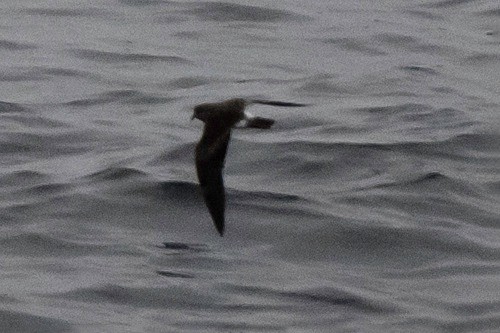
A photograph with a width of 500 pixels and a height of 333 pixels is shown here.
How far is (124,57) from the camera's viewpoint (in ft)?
57.3

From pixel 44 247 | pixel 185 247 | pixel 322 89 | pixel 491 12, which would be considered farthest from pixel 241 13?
pixel 44 247

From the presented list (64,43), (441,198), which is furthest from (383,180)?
(64,43)

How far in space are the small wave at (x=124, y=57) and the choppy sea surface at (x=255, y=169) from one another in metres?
0.04

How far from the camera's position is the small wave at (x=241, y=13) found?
19484mm

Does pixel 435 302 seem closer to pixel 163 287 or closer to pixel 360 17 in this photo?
pixel 163 287

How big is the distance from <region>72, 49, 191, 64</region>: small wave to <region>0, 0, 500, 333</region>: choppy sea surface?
4 cm

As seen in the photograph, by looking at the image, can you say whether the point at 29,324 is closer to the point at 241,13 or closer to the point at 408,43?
the point at 408,43

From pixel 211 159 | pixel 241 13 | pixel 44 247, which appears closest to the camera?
pixel 211 159

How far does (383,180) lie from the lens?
1342 cm

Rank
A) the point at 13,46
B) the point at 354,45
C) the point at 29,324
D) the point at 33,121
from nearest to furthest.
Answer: the point at 29,324, the point at 33,121, the point at 13,46, the point at 354,45

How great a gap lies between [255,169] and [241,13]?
6.18m

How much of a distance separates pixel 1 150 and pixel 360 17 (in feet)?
21.4

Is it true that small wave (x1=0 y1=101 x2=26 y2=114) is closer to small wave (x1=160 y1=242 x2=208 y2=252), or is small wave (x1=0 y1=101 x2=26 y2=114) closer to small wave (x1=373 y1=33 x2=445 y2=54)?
small wave (x1=160 y1=242 x2=208 y2=252)

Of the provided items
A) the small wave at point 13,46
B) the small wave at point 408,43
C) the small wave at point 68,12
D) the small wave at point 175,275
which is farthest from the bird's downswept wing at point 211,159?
the small wave at point 68,12
